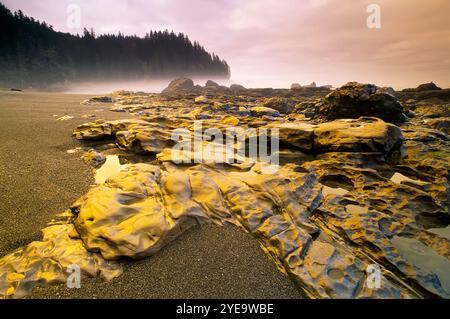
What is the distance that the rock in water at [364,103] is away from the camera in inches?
404

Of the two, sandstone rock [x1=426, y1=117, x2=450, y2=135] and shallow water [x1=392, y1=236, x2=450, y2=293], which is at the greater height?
sandstone rock [x1=426, y1=117, x2=450, y2=135]

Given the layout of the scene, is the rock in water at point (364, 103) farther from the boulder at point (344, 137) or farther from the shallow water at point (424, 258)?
the shallow water at point (424, 258)

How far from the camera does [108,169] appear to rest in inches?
209

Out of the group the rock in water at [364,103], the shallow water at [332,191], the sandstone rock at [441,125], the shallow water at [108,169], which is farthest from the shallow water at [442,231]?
the sandstone rock at [441,125]

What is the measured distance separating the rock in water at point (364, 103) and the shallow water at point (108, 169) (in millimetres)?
10357

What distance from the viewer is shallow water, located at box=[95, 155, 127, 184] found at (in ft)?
15.8

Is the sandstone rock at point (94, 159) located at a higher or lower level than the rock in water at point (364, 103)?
lower

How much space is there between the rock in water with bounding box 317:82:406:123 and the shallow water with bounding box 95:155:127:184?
10357 mm

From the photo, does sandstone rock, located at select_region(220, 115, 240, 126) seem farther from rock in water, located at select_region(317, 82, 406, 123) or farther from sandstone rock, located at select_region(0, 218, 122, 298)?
sandstone rock, located at select_region(0, 218, 122, 298)

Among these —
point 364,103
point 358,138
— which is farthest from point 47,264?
point 364,103

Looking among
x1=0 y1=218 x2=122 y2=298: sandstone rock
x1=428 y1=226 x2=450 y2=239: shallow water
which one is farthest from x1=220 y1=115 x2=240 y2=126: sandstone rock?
x1=0 y1=218 x2=122 y2=298: sandstone rock

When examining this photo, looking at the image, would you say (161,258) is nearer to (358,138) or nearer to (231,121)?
(358,138)
